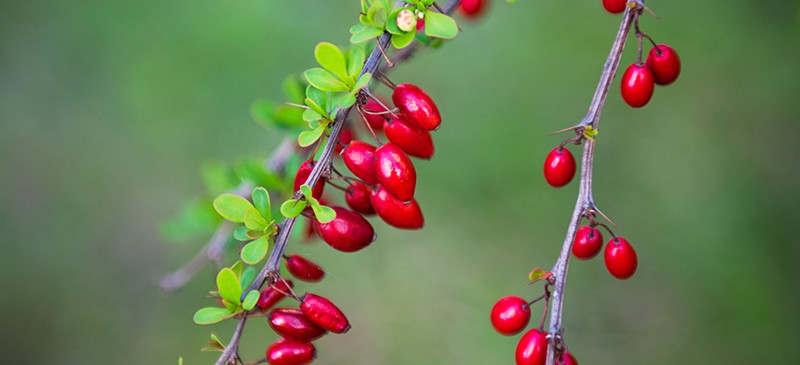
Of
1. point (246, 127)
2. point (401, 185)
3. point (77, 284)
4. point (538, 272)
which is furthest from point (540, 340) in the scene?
point (77, 284)

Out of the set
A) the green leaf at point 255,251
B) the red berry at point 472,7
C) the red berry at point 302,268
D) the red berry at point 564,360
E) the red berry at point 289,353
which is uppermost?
the red berry at point 472,7

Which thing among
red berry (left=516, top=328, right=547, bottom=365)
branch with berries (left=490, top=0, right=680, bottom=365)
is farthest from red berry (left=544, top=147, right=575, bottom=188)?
red berry (left=516, top=328, right=547, bottom=365)

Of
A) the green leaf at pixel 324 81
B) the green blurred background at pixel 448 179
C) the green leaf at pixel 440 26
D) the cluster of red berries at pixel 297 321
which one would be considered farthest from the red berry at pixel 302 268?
the green blurred background at pixel 448 179

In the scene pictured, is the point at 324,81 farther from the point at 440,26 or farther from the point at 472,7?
the point at 472,7

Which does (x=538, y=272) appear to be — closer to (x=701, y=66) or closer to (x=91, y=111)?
(x=701, y=66)

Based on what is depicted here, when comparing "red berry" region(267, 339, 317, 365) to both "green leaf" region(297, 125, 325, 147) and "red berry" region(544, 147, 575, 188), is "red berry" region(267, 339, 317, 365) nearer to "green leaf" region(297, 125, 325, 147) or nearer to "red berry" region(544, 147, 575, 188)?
"green leaf" region(297, 125, 325, 147)

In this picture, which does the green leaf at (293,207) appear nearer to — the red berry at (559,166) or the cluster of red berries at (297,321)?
the cluster of red berries at (297,321)
